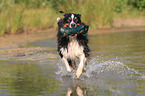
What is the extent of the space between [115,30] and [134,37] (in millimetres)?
3406

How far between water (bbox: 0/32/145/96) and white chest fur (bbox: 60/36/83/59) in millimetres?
529

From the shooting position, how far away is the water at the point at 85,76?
298 inches

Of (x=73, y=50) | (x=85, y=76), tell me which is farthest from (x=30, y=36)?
(x=73, y=50)

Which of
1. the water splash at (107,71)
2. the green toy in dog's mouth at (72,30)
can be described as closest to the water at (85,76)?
the water splash at (107,71)

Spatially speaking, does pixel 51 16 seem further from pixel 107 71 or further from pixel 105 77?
pixel 105 77

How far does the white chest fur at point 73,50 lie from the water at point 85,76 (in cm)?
53

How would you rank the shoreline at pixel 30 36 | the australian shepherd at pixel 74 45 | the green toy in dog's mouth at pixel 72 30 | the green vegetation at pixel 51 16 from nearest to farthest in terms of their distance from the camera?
the green toy in dog's mouth at pixel 72 30 < the australian shepherd at pixel 74 45 < the shoreline at pixel 30 36 < the green vegetation at pixel 51 16

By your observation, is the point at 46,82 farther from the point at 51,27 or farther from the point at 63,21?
the point at 51,27

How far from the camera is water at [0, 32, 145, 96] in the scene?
7.57m

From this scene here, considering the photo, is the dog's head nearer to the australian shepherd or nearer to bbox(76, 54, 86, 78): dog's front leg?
the australian shepherd

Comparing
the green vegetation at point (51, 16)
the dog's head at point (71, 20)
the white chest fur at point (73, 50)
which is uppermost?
the dog's head at point (71, 20)

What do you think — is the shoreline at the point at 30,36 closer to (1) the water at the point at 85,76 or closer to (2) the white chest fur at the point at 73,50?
(1) the water at the point at 85,76

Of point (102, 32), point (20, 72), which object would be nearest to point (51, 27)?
point (102, 32)

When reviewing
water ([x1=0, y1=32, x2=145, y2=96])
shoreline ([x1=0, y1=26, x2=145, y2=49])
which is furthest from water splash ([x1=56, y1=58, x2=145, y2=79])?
shoreline ([x1=0, y1=26, x2=145, y2=49])
